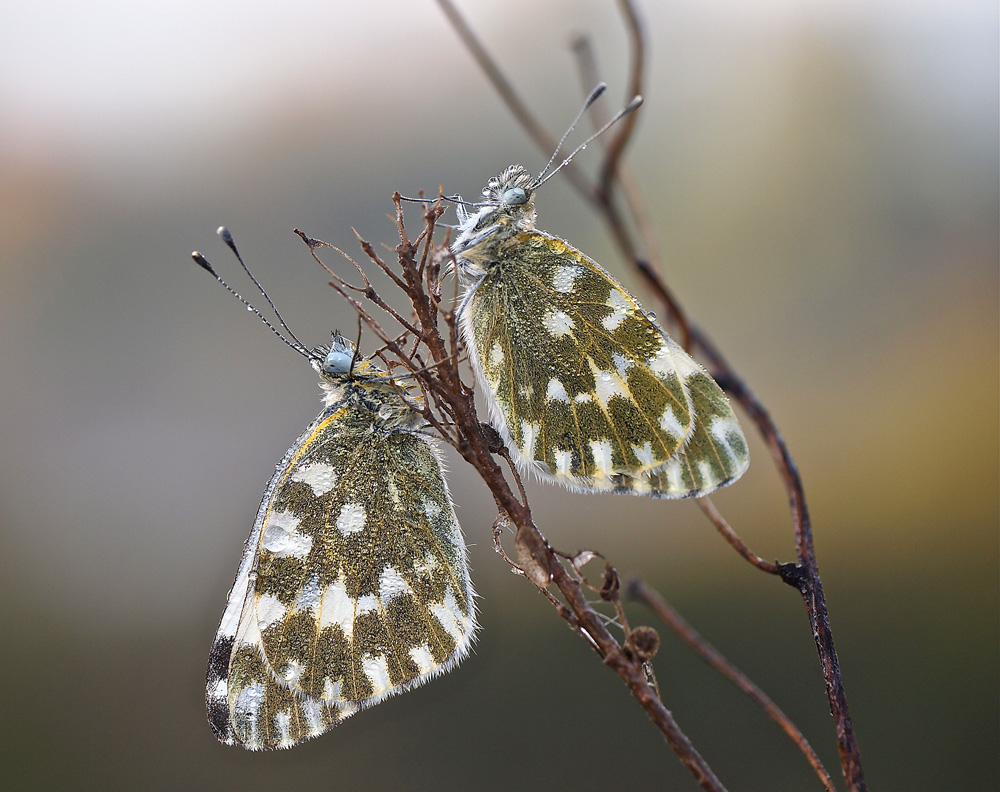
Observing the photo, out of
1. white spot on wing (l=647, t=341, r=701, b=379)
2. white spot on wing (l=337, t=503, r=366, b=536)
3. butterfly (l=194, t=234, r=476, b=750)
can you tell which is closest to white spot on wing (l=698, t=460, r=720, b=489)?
white spot on wing (l=647, t=341, r=701, b=379)

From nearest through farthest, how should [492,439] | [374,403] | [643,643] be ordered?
1. [643,643]
2. [492,439]
3. [374,403]

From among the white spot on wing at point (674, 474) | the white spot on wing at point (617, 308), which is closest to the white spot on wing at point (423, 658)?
the white spot on wing at point (674, 474)

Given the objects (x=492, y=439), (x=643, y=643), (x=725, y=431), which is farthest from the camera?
(x=725, y=431)

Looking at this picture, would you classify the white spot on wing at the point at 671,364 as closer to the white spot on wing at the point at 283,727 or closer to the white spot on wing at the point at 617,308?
the white spot on wing at the point at 617,308

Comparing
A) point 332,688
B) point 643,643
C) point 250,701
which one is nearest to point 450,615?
point 332,688

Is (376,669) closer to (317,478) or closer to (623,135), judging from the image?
(317,478)

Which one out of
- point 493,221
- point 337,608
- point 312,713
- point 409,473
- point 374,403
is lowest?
point 312,713

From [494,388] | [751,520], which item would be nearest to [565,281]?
[494,388]

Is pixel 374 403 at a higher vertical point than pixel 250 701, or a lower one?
higher
